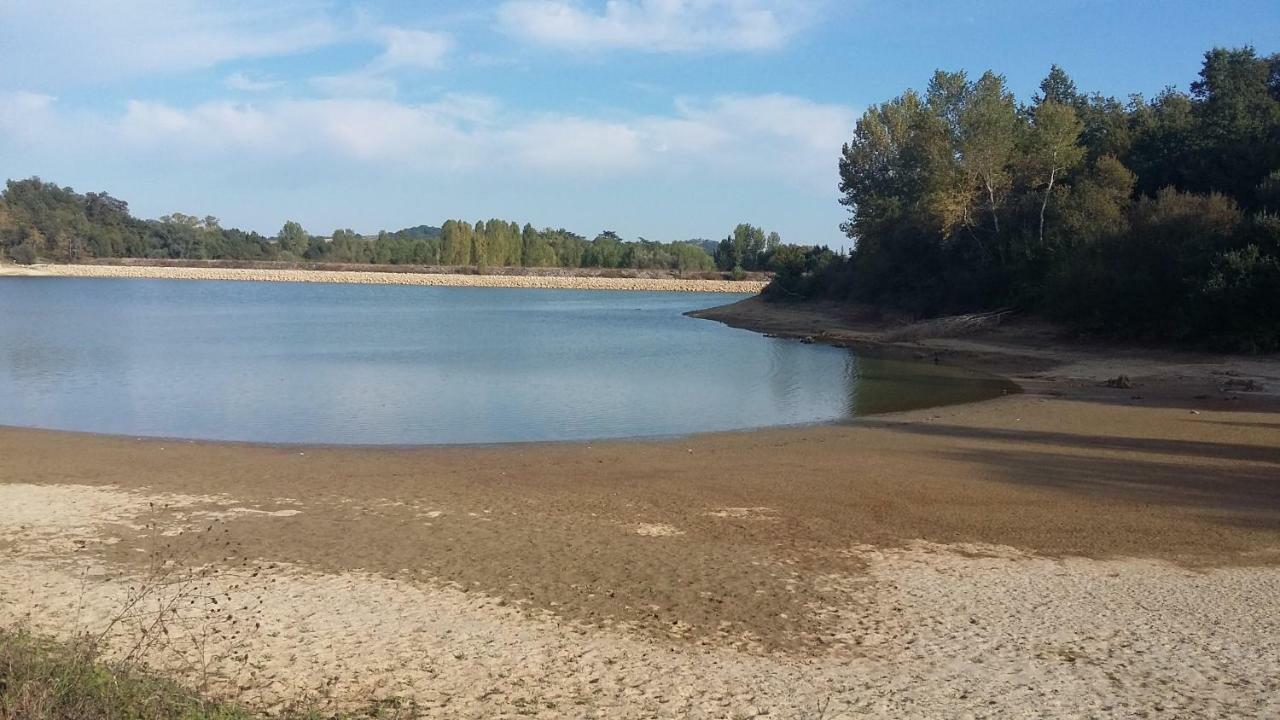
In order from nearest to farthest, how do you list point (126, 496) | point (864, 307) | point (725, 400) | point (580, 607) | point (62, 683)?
point (62, 683), point (580, 607), point (126, 496), point (725, 400), point (864, 307)

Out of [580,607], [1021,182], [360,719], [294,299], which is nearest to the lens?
[360,719]

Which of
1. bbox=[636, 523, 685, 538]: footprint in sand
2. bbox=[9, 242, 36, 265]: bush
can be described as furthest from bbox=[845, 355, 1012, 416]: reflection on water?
bbox=[9, 242, 36, 265]: bush

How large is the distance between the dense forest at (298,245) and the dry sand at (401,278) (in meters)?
6.67

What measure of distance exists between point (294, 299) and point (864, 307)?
46001mm

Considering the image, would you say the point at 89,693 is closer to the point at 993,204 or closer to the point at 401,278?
the point at 993,204

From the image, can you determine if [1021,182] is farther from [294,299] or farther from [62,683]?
[294,299]

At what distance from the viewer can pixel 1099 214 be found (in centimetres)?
3862

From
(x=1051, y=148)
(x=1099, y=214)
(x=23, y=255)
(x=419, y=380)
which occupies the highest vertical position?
(x=1051, y=148)

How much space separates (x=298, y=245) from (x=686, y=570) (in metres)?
153

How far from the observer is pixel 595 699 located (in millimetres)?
6129

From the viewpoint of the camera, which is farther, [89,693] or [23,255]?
[23,255]

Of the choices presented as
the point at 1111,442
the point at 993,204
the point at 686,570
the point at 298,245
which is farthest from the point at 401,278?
the point at 686,570

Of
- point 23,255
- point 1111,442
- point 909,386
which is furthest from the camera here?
point 23,255

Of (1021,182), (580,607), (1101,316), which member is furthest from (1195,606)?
(1021,182)
